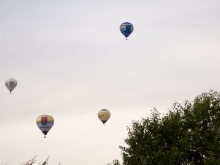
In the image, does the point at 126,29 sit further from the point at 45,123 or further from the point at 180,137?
the point at 180,137

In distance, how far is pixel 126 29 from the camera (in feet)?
401

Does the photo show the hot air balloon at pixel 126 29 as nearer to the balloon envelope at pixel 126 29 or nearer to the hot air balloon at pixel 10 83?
the balloon envelope at pixel 126 29

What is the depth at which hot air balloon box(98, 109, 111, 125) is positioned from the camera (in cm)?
11869

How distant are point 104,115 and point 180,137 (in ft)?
171

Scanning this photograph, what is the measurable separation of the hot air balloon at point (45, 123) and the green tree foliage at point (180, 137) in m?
45.1

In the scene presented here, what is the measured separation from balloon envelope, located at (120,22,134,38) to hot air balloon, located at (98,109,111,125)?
14.6 metres

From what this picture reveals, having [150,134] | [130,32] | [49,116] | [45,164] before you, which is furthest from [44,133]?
[45,164]

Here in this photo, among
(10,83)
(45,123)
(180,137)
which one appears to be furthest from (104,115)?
(180,137)

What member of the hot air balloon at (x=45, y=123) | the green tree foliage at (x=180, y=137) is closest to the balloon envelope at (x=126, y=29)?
the hot air balloon at (x=45, y=123)

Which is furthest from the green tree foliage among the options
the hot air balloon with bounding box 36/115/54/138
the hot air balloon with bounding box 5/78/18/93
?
the hot air balloon with bounding box 5/78/18/93

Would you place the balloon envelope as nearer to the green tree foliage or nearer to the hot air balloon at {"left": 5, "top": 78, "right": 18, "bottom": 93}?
the hot air balloon at {"left": 5, "top": 78, "right": 18, "bottom": 93}

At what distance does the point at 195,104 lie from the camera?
230 ft

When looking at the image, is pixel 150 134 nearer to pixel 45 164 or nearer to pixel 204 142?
pixel 204 142

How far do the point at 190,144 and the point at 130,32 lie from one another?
58.8m
